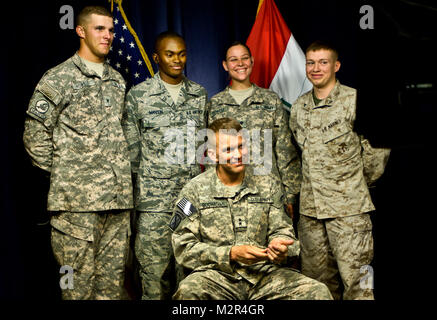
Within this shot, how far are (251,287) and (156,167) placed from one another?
3.61 feet

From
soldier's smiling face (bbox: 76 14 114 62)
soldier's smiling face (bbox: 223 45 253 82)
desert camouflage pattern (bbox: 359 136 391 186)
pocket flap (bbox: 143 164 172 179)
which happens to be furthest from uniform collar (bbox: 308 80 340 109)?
Answer: soldier's smiling face (bbox: 76 14 114 62)

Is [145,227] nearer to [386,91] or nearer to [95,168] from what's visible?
[95,168]

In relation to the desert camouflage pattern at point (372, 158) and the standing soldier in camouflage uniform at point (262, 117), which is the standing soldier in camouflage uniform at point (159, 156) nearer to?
the standing soldier in camouflage uniform at point (262, 117)

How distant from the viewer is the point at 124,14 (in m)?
3.82

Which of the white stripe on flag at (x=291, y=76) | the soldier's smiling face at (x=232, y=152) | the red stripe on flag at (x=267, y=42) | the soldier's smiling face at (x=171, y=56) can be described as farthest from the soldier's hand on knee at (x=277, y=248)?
the red stripe on flag at (x=267, y=42)

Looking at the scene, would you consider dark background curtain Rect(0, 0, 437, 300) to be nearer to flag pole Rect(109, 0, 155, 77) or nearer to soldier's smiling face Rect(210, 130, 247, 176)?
flag pole Rect(109, 0, 155, 77)

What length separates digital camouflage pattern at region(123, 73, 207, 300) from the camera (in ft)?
10.0

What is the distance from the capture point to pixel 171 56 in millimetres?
3127

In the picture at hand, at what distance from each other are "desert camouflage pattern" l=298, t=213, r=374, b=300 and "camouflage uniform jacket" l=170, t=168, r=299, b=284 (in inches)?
26.2

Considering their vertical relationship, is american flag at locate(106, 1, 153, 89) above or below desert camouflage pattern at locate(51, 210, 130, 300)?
above

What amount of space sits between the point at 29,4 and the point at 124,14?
892 millimetres

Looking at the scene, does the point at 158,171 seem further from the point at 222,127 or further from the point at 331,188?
the point at 331,188

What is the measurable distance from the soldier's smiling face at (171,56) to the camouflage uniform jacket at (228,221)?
0.93 meters

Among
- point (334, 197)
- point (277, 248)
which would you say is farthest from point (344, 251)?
point (277, 248)
